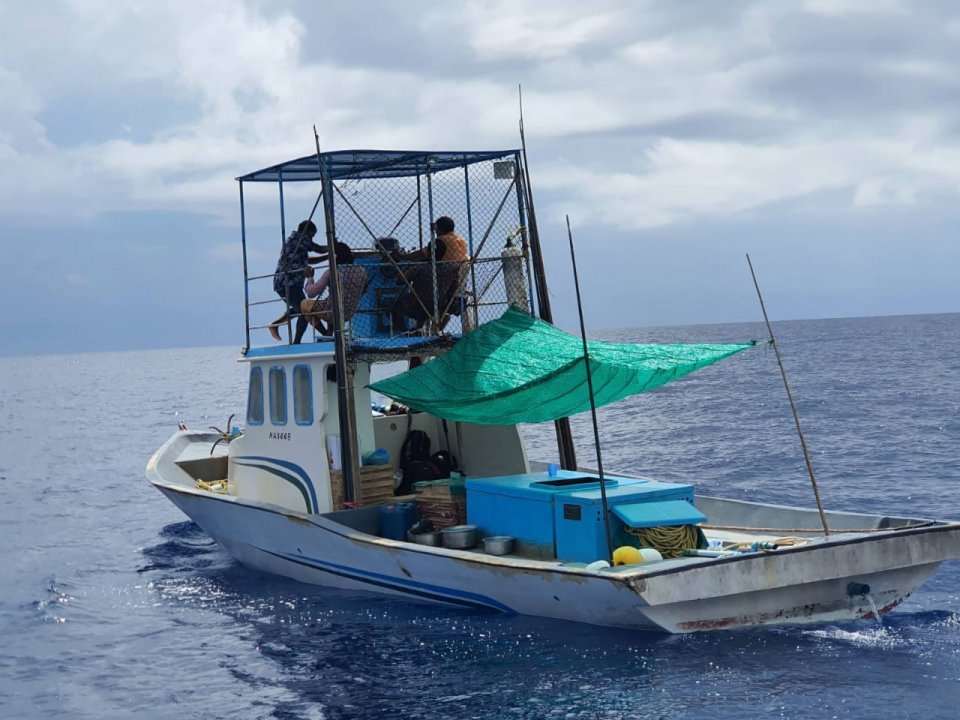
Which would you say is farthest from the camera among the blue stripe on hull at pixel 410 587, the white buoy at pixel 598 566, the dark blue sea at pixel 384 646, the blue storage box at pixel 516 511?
the blue stripe on hull at pixel 410 587

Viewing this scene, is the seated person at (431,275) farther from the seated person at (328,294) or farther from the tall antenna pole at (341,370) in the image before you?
the tall antenna pole at (341,370)

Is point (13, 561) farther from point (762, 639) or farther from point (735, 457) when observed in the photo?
point (735, 457)

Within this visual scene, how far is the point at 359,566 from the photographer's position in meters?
13.7

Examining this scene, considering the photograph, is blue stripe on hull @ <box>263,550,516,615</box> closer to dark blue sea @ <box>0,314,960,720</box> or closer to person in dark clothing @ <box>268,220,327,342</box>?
dark blue sea @ <box>0,314,960,720</box>

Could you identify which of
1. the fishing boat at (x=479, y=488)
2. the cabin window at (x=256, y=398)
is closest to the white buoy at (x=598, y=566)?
the fishing boat at (x=479, y=488)

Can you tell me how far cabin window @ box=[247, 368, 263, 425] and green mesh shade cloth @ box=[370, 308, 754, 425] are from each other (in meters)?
2.58

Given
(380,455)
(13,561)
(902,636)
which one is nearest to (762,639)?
(902,636)

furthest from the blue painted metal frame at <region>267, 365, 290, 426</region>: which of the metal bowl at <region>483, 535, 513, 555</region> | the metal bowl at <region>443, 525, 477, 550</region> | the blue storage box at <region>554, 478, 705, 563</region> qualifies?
the blue storage box at <region>554, 478, 705, 563</region>

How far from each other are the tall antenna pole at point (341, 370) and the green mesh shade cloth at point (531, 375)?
0.47m

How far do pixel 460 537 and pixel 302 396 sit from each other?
3.50 meters

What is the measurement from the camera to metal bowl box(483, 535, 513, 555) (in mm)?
12492

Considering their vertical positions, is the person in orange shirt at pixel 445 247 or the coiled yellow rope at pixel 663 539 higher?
the person in orange shirt at pixel 445 247

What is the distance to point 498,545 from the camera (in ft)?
41.0

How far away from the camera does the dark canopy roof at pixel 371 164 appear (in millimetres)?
14648
